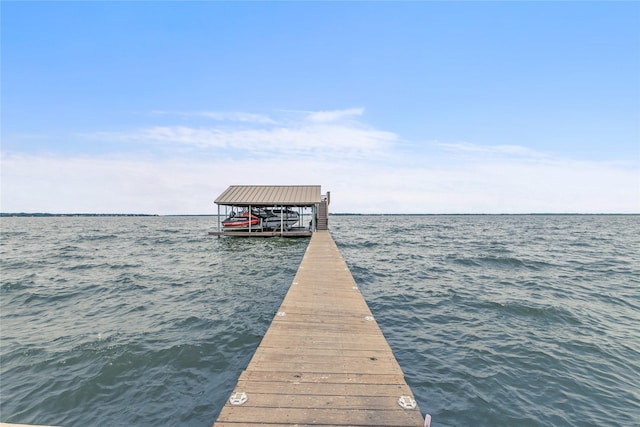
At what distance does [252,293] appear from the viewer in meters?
11.0

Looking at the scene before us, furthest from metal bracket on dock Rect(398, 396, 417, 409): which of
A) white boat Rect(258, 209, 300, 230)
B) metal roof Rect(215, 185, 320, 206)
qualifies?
white boat Rect(258, 209, 300, 230)

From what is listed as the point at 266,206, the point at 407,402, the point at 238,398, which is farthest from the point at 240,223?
the point at 407,402

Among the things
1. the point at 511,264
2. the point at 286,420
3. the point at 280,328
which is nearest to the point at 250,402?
the point at 286,420

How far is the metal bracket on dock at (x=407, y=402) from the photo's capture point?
3.17m

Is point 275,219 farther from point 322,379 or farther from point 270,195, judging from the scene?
point 322,379

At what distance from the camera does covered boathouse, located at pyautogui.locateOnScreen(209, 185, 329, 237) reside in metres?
28.0

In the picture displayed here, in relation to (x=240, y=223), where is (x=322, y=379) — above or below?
below

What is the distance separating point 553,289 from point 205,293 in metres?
13.3

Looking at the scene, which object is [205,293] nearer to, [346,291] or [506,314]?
A: [346,291]

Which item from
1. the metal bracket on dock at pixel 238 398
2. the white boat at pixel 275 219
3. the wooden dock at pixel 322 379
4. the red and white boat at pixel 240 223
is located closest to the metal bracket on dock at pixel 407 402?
the wooden dock at pixel 322 379

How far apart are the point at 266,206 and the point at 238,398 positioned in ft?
90.6

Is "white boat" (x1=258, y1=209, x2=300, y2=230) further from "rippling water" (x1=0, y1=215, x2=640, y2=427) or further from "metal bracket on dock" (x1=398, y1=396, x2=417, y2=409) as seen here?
Answer: "metal bracket on dock" (x1=398, y1=396, x2=417, y2=409)

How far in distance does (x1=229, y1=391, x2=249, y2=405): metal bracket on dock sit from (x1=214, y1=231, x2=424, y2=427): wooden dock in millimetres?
10

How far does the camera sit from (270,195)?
29625mm
